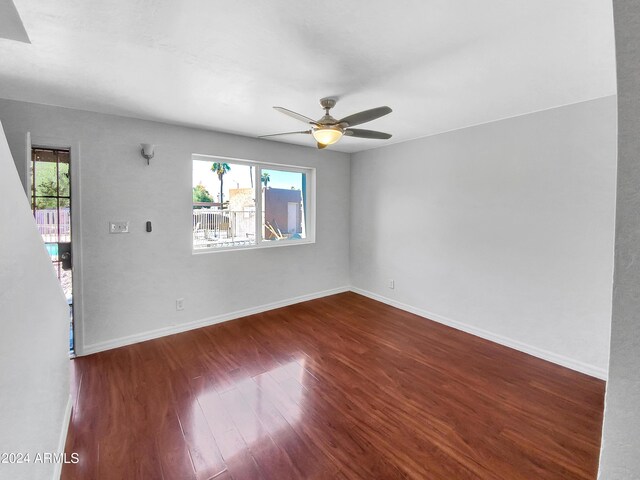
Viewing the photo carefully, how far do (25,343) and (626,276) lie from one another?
77.8 inches

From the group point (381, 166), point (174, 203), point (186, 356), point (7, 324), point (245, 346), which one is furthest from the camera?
point (381, 166)

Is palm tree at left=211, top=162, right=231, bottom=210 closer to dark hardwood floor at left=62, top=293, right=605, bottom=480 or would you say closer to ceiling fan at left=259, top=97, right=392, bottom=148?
ceiling fan at left=259, top=97, right=392, bottom=148

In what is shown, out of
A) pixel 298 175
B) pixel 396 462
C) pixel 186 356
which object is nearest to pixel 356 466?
pixel 396 462

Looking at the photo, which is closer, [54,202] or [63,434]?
[63,434]

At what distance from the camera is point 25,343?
4.00 ft

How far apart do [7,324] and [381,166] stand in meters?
4.24

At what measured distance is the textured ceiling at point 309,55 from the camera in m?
1.44

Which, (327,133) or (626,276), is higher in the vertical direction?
(327,133)

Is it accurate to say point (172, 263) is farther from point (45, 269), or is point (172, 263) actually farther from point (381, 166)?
point (381, 166)

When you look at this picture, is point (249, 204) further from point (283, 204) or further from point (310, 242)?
point (310, 242)

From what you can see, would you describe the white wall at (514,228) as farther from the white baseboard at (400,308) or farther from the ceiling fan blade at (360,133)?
the ceiling fan blade at (360,133)

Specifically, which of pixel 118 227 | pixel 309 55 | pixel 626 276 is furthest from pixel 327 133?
pixel 118 227

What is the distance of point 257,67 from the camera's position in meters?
1.98

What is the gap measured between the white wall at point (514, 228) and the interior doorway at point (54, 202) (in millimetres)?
3886
